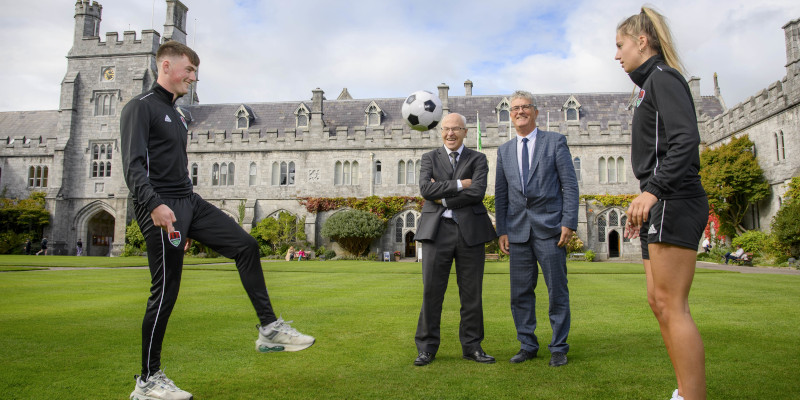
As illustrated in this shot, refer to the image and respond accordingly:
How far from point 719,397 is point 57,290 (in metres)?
9.51

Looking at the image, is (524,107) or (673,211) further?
(524,107)

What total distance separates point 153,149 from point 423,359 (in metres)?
2.49

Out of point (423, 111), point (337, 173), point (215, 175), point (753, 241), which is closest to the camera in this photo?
point (423, 111)

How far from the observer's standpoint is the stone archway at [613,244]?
94.6ft

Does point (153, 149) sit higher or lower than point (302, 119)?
lower

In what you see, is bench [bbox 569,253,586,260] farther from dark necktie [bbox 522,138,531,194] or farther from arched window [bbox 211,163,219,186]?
dark necktie [bbox 522,138,531,194]

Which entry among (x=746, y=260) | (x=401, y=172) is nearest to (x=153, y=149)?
(x=746, y=260)

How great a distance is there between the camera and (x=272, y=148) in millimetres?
31969

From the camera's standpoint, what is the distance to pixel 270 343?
149 inches

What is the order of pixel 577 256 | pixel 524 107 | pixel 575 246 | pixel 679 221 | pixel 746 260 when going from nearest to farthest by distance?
pixel 679 221, pixel 524 107, pixel 746 260, pixel 577 256, pixel 575 246

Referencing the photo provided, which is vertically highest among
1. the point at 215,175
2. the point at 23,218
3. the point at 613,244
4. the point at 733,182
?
the point at 215,175

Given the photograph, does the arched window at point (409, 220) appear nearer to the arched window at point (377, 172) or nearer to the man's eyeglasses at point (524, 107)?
the arched window at point (377, 172)

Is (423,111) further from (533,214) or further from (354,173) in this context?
(354,173)

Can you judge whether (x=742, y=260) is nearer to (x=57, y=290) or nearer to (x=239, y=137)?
(x=57, y=290)
